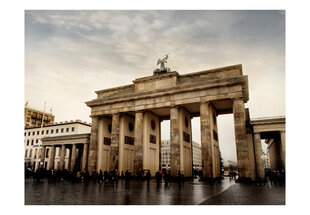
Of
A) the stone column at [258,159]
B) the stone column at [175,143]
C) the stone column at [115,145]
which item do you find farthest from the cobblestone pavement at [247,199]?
the stone column at [115,145]

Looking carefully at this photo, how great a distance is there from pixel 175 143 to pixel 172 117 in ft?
10.6

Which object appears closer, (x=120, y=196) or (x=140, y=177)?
(x=120, y=196)

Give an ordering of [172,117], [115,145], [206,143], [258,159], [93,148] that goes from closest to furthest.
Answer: [258,159]
[206,143]
[172,117]
[115,145]
[93,148]

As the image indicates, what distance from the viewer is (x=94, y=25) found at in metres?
Result: 13.5

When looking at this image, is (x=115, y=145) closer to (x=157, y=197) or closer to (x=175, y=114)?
(x=175, y=114)

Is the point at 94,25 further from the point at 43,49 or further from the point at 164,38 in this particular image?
the point at 164,38

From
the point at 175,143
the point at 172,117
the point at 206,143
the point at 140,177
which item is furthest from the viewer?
the point at 172,117

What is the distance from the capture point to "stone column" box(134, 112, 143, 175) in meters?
27.7

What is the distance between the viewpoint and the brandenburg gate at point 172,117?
24.0m

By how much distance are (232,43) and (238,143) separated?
12218mm

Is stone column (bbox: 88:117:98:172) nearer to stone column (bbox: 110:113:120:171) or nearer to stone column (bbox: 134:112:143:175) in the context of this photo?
stone column (bbox: 110:113:120:171)

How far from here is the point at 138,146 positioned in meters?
28.6

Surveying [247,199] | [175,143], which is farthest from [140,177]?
[247,199]

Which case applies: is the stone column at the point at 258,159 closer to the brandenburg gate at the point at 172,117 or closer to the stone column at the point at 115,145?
the brandenburg gate at the point at 172,117
